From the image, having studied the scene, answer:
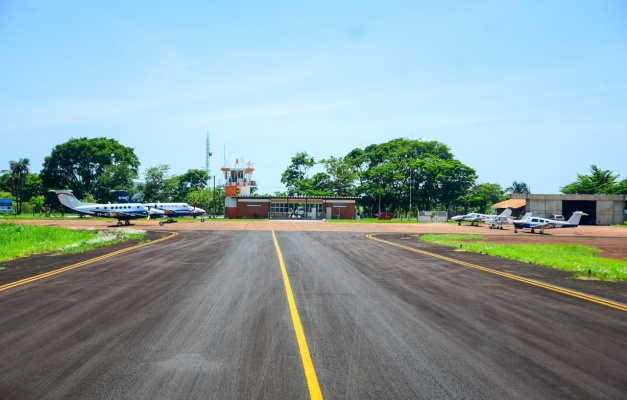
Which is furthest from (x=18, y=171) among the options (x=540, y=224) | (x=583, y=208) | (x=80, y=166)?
(x=583, y=208)

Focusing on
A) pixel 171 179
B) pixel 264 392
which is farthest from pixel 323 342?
pixel 171 179

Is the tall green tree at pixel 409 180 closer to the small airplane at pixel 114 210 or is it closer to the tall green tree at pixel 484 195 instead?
the tall green tree at pixel 484 195

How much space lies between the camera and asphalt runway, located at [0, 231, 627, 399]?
525 centimetres

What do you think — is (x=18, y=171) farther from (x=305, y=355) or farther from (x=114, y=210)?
(x=305, y=355)

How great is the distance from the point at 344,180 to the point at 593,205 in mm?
50797

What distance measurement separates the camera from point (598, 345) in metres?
7.03

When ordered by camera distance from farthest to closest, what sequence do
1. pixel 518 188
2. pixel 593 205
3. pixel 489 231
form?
pixel 518 188 → pixel 593 205 → pixel 489 231

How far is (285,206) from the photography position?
88.9 m

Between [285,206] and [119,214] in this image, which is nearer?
[119,214]

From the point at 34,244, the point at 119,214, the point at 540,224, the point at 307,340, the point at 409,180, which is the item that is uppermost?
the point at 409,180

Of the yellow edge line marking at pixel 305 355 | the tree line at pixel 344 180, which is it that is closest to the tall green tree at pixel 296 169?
the tree line at pixel 344 180

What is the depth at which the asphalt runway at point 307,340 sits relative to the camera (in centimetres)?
525

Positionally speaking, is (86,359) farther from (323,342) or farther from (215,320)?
(323,342)

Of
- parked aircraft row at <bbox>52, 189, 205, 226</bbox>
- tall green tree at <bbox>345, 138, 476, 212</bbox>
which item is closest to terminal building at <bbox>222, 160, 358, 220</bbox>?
tall green tree at <bbox>345, 138, 476, 212</bbox>
